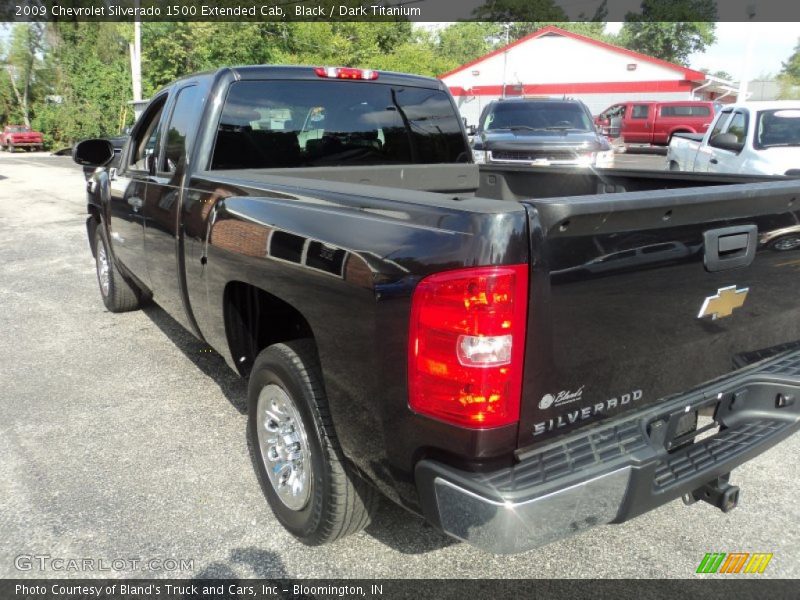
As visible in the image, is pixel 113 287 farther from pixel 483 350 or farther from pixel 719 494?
pixel 719 494

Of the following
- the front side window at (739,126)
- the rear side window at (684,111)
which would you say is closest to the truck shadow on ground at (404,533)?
the front side window at (739,126)

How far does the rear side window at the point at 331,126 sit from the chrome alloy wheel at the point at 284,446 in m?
1.40

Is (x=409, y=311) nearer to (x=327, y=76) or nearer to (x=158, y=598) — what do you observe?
(x=158, y=598)

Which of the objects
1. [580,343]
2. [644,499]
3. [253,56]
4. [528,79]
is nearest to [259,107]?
[580,343]

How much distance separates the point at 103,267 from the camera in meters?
5.98

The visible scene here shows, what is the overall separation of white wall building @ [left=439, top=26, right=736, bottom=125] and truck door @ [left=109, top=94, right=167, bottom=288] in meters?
37.6

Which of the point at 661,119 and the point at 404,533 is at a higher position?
the point at 661,119

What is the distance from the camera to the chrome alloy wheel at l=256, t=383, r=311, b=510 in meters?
2.64

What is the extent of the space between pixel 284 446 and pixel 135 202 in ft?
7.66

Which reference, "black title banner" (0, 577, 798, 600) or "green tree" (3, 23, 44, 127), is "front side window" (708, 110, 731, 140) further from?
"green tree" (3, 23, 44, 127)

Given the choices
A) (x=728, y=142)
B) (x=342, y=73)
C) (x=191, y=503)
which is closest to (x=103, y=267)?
(x=342, y=73)

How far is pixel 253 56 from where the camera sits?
3319cm

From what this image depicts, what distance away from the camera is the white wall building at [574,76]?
38312mm

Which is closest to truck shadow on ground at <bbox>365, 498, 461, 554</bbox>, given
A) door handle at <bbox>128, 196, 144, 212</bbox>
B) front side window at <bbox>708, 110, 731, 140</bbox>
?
door handle at <bbox>128, 196, 144, 212</bbox>
